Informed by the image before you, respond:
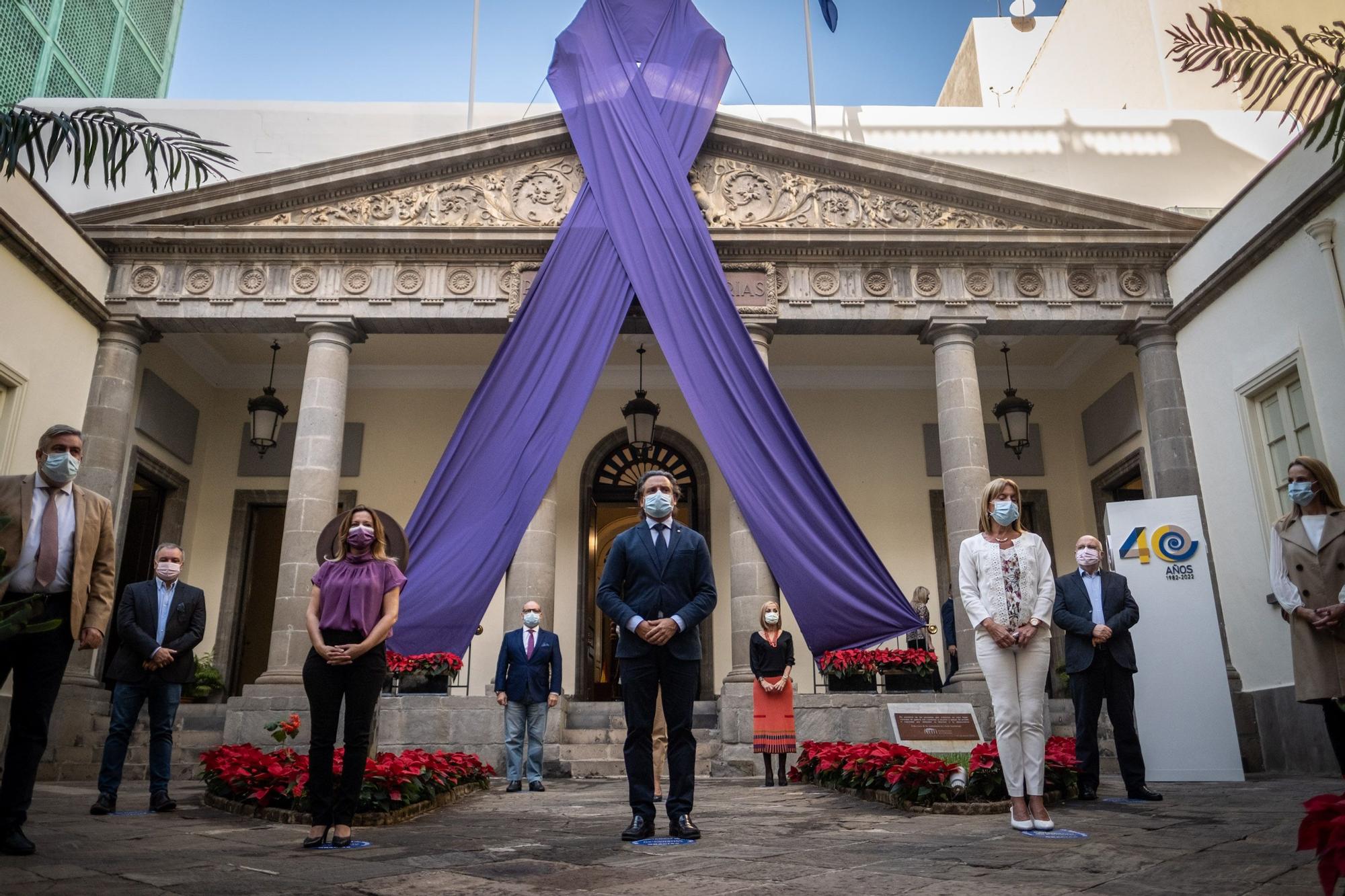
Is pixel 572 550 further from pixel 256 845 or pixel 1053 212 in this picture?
pixel 256 845

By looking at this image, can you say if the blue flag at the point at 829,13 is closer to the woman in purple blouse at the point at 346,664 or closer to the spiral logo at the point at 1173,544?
the spiral logo at the point at 1173,544

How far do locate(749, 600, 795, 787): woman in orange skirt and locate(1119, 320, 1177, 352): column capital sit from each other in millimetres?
6855

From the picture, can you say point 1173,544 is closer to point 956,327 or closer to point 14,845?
point 956,327

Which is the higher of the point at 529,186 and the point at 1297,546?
the point at 529,186

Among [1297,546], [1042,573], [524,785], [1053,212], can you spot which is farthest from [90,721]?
[1053,212]

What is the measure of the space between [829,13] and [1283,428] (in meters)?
10.1

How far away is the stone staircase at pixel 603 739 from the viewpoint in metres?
10.4

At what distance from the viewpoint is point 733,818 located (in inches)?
230

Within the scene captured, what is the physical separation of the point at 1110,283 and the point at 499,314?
7.88 m

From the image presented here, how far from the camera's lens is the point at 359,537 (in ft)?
16.3

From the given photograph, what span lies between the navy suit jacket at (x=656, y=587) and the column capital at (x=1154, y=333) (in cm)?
971

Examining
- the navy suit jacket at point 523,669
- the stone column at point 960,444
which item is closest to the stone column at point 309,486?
the navy suit jacket at point 523,669

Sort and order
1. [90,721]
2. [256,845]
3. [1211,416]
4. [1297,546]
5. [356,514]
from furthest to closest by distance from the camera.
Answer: [1211,416]
[90,721]
[1297,546]
[356,514]
[256,845]

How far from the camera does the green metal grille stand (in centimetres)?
1549
